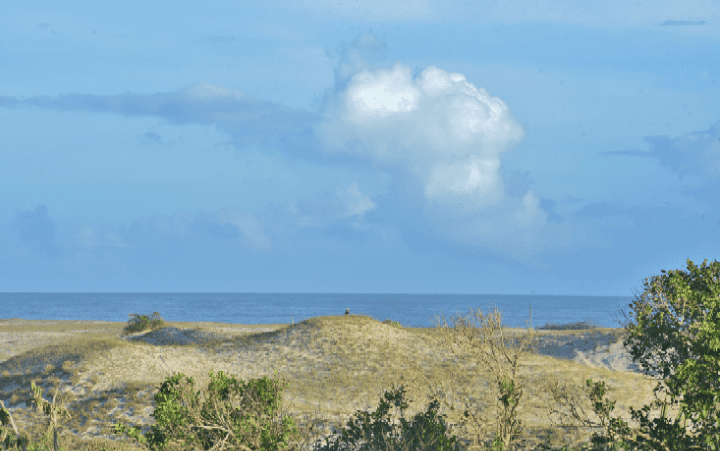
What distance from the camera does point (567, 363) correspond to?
32.3 metres

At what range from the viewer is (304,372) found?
3052 cm

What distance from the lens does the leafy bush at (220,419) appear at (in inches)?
415

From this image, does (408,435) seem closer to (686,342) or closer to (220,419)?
(220,419)

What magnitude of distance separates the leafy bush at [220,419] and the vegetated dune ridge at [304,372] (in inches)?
382

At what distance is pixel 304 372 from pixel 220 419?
67.0ft

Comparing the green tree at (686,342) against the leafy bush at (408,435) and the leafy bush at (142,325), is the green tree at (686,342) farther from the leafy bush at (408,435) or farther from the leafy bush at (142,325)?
the leafy bush at (142,325)

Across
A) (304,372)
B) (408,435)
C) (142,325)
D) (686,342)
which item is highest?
(686,342)

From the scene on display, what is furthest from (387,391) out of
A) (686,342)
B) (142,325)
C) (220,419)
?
(142,325)

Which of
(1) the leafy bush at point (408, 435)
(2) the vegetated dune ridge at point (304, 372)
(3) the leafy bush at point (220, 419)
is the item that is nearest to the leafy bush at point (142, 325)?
(2) the vegetated dune ridge at point (304, 372)

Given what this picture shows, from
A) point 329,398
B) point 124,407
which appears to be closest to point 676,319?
point 329,398

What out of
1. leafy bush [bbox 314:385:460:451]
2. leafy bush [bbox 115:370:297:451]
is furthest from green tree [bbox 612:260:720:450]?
leafy bush [bbox 115:370:297:451]

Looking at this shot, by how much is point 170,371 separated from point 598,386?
77.3ft

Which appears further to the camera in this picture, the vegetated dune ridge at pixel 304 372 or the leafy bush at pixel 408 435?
the vegetated dune ridge at pixel 304 372

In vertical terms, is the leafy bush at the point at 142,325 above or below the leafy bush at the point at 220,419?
below
